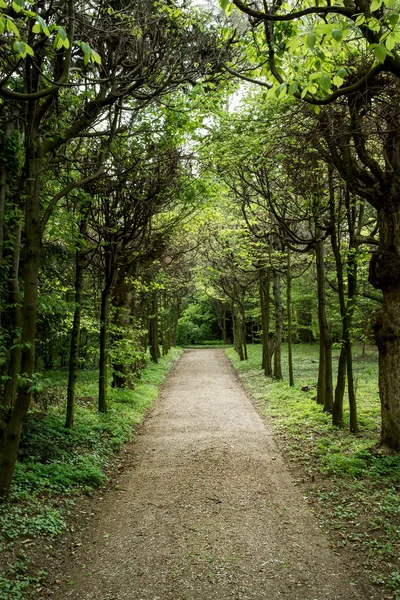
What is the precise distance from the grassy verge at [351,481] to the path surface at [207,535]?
0.90 ft

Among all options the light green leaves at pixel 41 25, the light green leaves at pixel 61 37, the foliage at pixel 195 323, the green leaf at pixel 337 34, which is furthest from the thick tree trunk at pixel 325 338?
the foliage at pixel 195 323

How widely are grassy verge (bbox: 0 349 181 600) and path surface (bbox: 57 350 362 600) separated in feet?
1.54

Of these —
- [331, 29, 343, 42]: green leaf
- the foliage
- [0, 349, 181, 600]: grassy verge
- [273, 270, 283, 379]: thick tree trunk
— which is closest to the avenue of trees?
[331, 29, 343, 42]: green leaf

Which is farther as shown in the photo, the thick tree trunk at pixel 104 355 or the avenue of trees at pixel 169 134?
the thick tree trunk at pixel 104 355

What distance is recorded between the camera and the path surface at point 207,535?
4.23 meters

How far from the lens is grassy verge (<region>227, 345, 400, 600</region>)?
4777mm

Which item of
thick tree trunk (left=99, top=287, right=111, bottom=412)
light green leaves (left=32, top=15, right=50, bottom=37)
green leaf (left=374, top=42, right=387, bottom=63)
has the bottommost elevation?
thick tree trunk (left=99, top=287, right=111, bottom=412)

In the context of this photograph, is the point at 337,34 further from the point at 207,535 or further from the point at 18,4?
the point at 207,535

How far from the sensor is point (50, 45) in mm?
6391

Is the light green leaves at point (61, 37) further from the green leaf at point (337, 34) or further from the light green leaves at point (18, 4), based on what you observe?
the green leaf at point (337, 34)

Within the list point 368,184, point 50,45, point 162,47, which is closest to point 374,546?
point 368,184

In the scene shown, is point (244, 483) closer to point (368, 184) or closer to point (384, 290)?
point (384, 290)

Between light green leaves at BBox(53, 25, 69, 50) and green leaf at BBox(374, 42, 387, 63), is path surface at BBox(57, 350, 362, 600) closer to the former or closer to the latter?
green leaf at BBox(374, 42, 387, 63)

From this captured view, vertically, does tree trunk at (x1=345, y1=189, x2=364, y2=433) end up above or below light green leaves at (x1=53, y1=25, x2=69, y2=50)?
below
